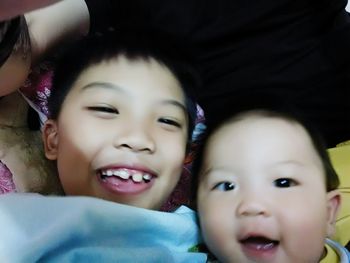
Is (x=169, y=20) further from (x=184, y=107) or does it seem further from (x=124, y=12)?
(x=184, y=107)

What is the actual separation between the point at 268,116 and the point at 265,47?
0.41 meters

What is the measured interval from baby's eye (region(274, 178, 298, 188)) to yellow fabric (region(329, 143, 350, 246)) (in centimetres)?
22

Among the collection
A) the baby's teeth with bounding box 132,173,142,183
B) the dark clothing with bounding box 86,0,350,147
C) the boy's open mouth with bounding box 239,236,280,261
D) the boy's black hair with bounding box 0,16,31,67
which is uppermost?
the dark clothing with bounding box 86,0,350,147

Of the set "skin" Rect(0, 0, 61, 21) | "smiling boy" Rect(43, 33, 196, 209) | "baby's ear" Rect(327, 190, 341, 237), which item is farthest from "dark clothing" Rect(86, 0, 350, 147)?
"skin" Rect(0, 0, 61, 21)

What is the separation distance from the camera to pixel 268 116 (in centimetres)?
98

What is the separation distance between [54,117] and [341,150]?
54 cm

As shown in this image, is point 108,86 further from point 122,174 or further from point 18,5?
→ point 18,5

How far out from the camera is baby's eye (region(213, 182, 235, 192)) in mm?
925

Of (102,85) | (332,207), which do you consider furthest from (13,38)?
(332,207)

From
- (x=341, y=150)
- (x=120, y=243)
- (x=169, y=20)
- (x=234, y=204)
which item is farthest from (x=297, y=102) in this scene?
(x=120, y=243)

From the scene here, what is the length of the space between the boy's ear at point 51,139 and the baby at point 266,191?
0.75 feet

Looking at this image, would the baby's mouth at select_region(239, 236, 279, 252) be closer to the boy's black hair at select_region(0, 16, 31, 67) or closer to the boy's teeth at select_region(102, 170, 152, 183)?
the boy's teeth at select_region(102, 170, 152, 183)

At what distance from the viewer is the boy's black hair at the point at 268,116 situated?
38.5 inches

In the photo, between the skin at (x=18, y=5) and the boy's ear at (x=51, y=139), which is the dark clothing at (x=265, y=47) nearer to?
the boy's ear at (x=51, y=139)
